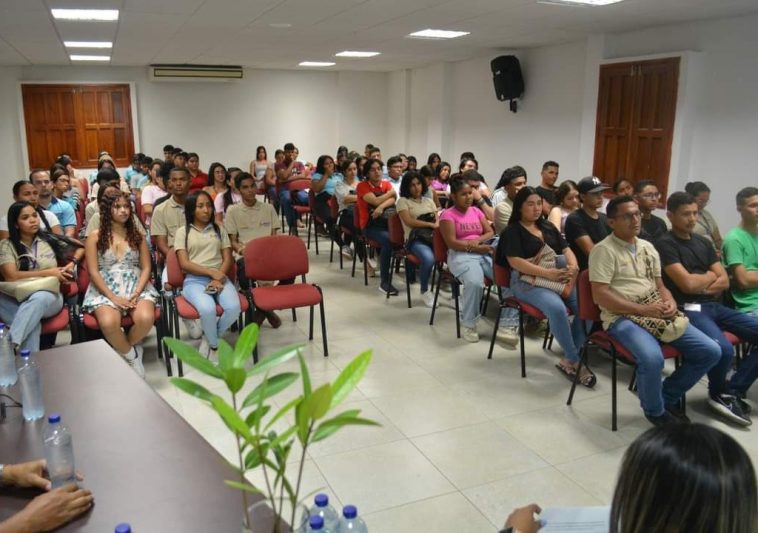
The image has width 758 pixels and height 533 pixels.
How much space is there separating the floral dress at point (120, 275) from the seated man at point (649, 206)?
11.7 ft

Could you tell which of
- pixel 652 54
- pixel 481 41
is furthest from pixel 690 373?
pixel 481 41

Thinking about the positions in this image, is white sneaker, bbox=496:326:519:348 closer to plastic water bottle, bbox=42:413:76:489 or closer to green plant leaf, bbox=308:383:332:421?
plastic water bottle, bbox=42:413:76:489

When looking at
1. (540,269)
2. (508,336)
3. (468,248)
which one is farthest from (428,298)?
(540,269)

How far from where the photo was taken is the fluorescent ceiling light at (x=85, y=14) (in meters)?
5.79

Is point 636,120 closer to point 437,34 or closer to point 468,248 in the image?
point 437,34

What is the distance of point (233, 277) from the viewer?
4680 millimetres

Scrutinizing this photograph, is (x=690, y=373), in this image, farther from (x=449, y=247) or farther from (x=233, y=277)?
(x=233, y=277)

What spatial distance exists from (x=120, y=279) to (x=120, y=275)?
0.10 feet

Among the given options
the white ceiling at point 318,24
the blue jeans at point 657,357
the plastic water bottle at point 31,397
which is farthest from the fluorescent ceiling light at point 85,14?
the blue jeans at point 657,357

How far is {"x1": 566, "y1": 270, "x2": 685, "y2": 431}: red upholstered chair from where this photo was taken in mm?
3445

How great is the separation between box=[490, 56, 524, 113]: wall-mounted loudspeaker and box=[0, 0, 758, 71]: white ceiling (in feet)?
0.71

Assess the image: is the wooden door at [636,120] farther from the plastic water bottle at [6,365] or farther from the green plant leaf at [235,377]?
the green plant leaf at [235,377]

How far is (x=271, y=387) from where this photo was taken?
112 cm

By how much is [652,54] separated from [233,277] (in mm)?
5226
